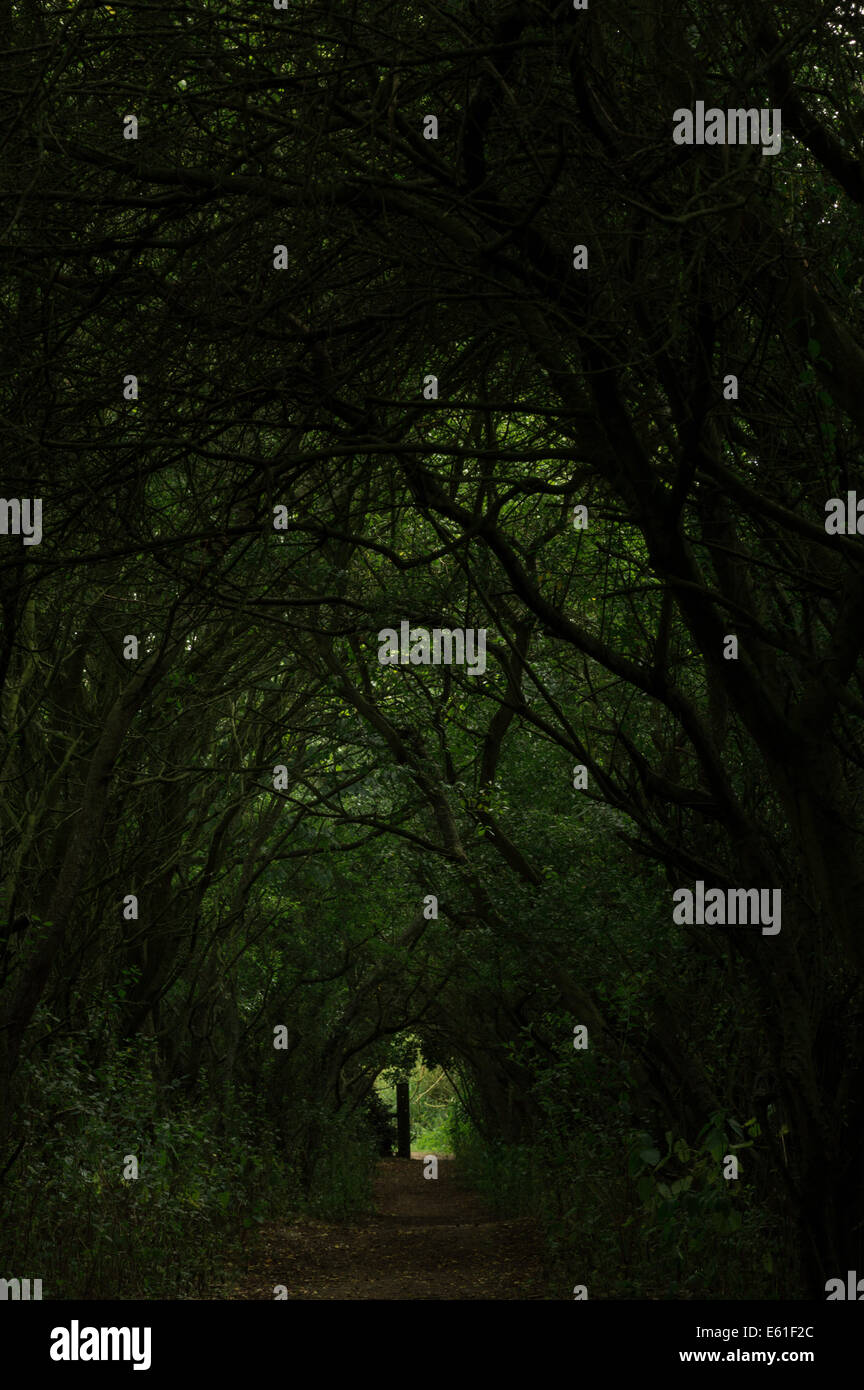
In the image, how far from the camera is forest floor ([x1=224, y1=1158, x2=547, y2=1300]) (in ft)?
39.0

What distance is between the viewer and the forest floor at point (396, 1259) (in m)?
11.9

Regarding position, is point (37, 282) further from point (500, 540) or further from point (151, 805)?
point (151, 805)

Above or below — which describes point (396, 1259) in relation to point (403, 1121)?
above

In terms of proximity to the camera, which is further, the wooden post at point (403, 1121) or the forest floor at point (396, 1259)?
the wooden post at point (403, 1121)

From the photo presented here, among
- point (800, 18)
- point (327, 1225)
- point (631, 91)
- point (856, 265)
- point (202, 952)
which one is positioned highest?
point (800, 18)

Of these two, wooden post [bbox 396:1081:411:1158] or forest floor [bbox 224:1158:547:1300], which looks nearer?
forest floor [bbox 224:1158:547:1300]

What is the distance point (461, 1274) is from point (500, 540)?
981 centimetres

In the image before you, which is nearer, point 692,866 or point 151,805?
point 692,866

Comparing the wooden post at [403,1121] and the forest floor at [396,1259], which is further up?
the forest floor at [396,1259]

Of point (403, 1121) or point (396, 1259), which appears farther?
point (403, 1121)

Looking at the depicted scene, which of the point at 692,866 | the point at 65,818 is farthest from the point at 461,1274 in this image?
the point at 692,866

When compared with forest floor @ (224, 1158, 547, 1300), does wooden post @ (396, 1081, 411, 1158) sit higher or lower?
lower

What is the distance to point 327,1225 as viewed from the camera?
17656 millimetres

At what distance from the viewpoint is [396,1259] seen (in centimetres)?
1503
